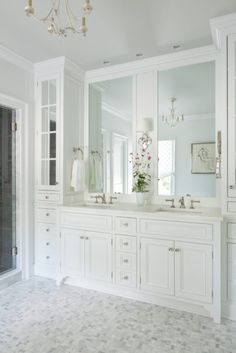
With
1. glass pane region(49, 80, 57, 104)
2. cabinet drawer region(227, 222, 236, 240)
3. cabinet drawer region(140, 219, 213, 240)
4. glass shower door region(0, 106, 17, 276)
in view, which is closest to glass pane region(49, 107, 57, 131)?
glass pane region(49, 80, 57, 104)

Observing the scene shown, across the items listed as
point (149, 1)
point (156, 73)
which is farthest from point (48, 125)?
point (149, 1)

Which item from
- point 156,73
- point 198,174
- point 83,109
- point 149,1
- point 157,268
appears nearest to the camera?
point 149,1

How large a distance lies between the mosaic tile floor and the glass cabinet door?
140 cm

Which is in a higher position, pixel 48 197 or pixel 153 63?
pixel 153 63

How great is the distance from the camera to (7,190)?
321 cm

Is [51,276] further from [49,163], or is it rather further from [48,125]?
[48,125]

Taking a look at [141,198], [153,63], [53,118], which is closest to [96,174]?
[141,198]

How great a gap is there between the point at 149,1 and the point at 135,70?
115 centimetres

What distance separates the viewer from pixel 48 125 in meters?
3.37

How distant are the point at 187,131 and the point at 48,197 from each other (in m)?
1.90

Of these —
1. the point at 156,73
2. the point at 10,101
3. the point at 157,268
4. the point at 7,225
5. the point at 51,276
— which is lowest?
the point at 51,276

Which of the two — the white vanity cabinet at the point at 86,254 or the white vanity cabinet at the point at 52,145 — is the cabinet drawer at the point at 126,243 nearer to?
the white vanity cabinet at the point at 86,254

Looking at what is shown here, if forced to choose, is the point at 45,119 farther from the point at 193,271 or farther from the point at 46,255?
the point at 193,271

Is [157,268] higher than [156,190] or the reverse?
the reverse
